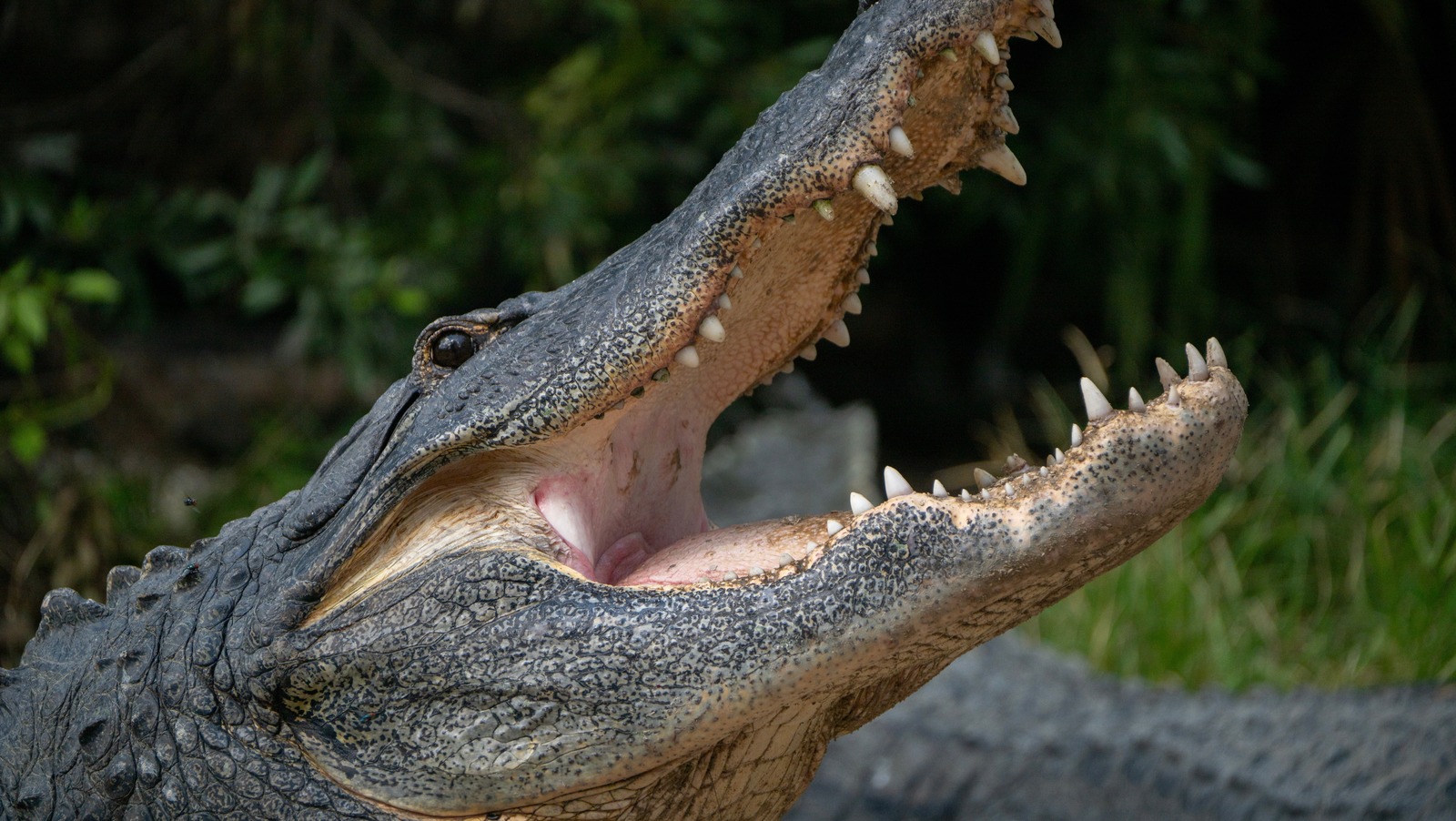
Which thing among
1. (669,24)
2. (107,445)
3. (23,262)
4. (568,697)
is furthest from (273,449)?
(568,697)

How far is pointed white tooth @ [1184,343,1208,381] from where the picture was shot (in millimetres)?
1656

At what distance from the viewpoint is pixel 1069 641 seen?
4.75 metres

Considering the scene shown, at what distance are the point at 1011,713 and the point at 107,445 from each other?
3559 millimetres

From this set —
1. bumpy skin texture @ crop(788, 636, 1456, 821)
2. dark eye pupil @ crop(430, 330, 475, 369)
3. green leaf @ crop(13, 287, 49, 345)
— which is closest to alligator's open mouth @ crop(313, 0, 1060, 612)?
dark eye pupil @ crop(430, 330, 475, 369)

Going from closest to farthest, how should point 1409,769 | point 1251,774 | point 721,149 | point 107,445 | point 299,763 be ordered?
point 299,763, point 1409,769, point 1251,774, point 107,445, point 721,149

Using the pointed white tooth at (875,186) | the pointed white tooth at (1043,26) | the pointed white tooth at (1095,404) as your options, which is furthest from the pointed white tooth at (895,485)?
the pointed white tooth at (1043,26)

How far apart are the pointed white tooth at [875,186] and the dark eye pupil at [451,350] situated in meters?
0.69

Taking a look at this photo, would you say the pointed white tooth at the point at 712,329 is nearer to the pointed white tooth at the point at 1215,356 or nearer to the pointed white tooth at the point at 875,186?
the pointed white tooth at the point at 875,186

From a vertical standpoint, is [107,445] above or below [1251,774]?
above

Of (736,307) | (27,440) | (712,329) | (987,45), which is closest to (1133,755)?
(736,307)

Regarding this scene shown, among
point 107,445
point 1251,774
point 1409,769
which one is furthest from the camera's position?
point 107,445

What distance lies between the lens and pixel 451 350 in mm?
1936

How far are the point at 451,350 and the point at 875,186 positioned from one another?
0.74m

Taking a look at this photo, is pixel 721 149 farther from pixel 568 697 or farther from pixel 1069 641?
pixel 568 697
